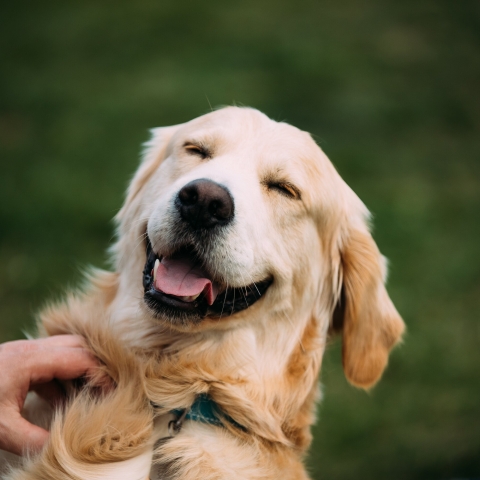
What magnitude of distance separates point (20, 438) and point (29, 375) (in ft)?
0.78

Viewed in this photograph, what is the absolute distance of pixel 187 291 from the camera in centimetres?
262

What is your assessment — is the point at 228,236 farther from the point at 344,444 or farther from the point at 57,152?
the point at 57,152

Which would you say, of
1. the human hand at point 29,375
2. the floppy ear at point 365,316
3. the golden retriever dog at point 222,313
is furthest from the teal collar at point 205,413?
the floppy ear at point 365,316

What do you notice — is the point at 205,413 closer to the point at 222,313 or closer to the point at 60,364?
the point at 222,313

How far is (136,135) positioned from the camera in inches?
334

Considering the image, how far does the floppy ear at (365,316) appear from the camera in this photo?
3.02 metres

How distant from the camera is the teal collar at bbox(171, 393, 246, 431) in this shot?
261 cm

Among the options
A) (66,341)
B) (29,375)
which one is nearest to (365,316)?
(66,341)

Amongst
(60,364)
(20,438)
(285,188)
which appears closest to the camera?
(20,438)

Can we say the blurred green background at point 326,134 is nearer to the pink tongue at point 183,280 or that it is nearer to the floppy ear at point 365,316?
the floppy ear at point 365,316

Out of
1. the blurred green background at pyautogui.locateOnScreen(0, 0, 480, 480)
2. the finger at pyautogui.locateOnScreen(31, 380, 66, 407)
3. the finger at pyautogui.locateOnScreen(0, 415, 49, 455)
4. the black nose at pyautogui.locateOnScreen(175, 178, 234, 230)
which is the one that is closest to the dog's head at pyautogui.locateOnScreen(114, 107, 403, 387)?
the black nose at pyautogui.locateOnScreen(175, 178, 234, 230)

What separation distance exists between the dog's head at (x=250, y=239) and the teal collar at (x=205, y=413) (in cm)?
31

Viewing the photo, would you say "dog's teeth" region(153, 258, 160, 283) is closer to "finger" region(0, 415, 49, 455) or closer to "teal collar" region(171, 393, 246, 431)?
"teal collar" region(171, 393, 246, 431)

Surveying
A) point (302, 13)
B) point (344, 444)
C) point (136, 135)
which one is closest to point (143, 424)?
point (344, 444)
